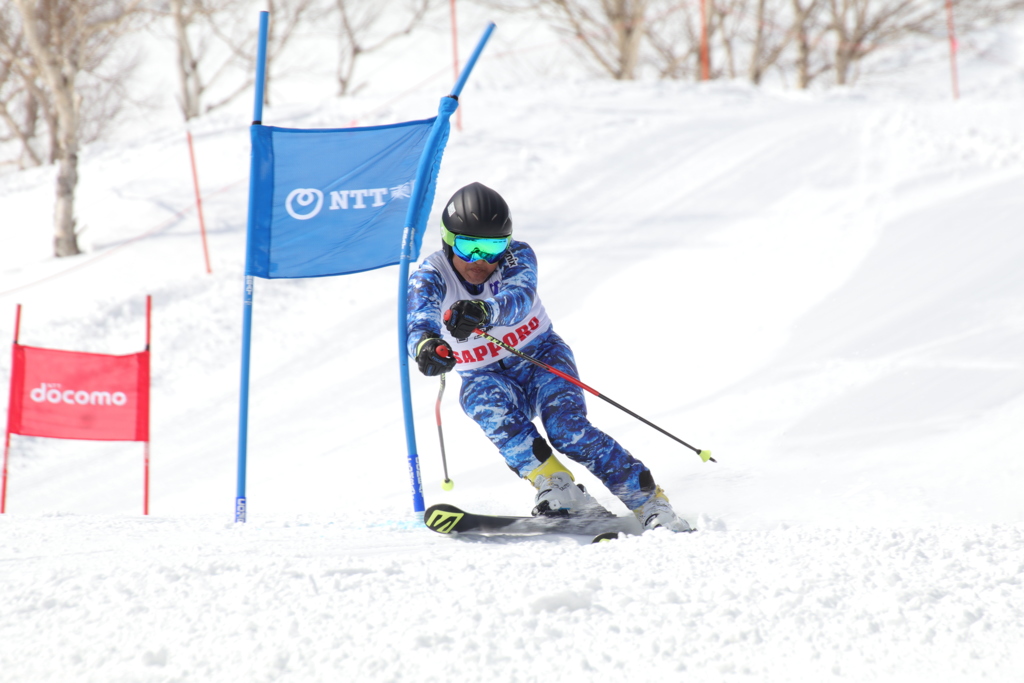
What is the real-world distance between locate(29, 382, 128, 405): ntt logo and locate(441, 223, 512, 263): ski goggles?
346 centimetres

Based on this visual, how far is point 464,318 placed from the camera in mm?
3074

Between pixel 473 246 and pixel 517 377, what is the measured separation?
61 cm

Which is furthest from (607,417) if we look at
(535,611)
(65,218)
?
(65,218)

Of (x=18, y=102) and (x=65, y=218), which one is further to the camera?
(x=18, y=102)

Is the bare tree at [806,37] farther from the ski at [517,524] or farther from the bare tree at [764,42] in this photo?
the ski at [517,524]

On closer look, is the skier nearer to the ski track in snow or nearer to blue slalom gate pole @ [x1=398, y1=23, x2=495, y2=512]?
blue slalom gate pole @ [x1=398, y1=23, x2=495, y2=512]

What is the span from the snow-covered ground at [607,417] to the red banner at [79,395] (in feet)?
1.82

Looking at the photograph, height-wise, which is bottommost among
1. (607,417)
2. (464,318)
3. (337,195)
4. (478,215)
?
(607,417)

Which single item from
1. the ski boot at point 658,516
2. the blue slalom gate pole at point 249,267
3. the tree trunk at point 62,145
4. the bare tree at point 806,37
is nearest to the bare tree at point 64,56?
the tree trunk at point 62,145

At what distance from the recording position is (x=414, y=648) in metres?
1.90

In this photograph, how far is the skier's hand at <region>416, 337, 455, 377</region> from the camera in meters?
3.04

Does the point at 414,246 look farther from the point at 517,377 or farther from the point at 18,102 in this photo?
the point at 18,102

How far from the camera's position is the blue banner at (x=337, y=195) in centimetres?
386

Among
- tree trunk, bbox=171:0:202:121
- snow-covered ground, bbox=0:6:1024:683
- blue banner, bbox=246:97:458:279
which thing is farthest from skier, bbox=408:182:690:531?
tree trunk, bbox=171:0:202:121
